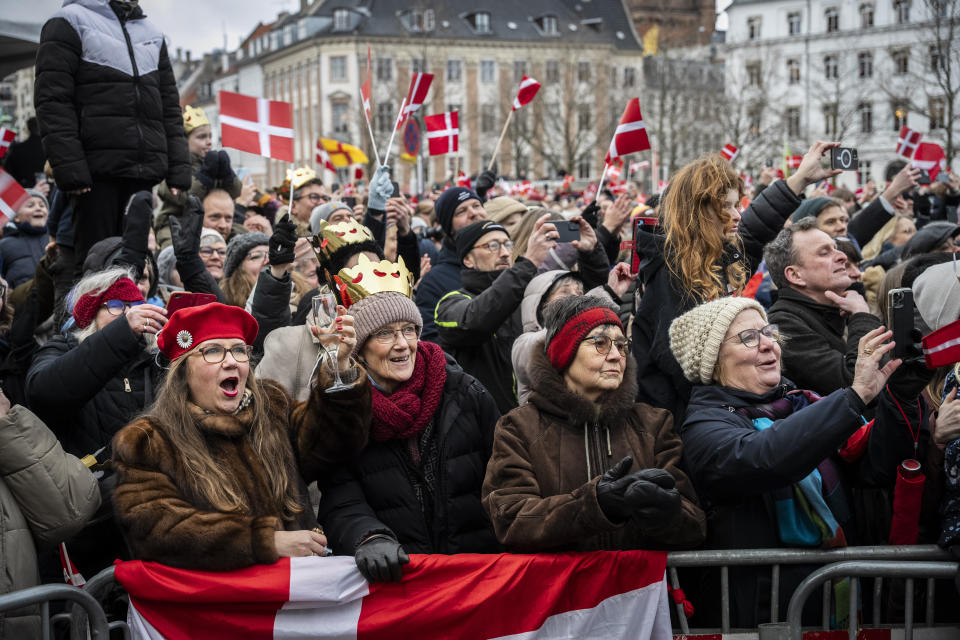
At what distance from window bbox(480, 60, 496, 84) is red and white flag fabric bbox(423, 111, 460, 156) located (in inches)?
2538

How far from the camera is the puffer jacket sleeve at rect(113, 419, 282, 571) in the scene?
3.72 metres

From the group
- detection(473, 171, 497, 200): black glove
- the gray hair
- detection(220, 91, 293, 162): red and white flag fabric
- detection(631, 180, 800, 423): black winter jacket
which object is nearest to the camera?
detection(631, 180, 800, 423): black winter jacket

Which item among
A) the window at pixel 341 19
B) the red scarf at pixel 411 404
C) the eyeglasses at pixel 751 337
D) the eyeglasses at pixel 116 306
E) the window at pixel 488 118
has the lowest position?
the red scarf at pixel 411 404

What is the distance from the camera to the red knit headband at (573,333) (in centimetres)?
417

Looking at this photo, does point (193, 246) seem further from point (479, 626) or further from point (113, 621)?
point (479, 626)

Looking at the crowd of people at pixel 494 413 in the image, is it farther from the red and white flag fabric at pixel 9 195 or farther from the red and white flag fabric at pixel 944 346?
the red and white flag fabric at pixel 9 195

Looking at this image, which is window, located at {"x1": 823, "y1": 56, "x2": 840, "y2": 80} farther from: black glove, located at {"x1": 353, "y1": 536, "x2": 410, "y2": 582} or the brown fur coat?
black glove, located at {"x1": 353, "y1": 536, "x2": 410, "y2": 582}

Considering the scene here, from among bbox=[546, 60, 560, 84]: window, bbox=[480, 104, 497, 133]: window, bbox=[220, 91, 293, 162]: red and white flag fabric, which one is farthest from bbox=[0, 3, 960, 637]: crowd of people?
bbox=[480, 104, 497, 133]: window

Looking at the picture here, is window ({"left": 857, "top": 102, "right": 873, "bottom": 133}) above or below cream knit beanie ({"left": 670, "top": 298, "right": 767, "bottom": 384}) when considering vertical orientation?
above

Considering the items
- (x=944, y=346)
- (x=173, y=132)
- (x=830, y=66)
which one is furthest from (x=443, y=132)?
(x=830, y=66)

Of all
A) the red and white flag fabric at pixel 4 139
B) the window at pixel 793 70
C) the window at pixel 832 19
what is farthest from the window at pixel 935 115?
the window at pixel 832 19

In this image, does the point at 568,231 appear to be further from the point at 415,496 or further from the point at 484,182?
the point at 484,182

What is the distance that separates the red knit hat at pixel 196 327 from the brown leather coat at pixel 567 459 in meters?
1.11

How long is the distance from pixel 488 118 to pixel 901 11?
26.7m
